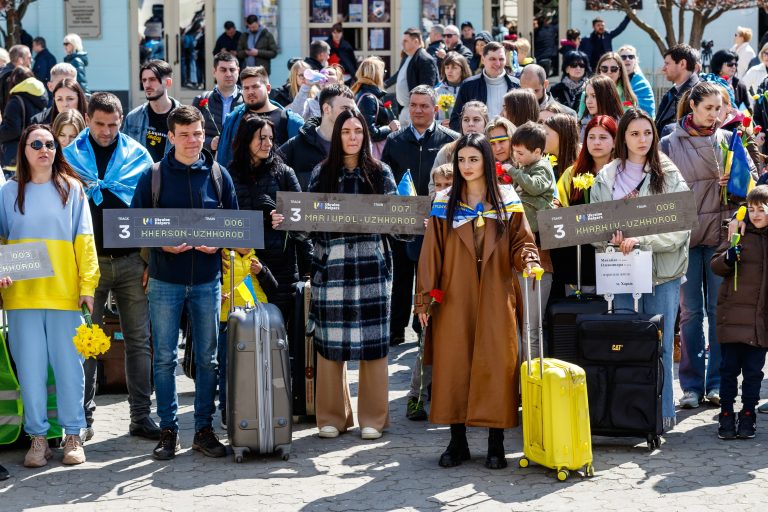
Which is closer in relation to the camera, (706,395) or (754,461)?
(754,461)

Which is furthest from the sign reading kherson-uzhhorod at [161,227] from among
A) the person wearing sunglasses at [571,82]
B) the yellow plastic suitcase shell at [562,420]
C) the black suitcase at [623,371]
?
the person wearing sunglasses at [571,82]

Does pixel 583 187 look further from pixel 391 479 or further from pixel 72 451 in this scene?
pixel 72 451

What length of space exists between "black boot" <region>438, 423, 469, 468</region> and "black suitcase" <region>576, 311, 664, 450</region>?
30.0 inches

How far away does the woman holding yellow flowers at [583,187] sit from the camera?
27.0 ft

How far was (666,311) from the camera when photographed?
789 cm

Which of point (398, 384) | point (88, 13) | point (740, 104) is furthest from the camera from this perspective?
point (88, 13)

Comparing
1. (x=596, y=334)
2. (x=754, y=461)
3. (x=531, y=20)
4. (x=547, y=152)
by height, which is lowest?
(x=754, y=461)

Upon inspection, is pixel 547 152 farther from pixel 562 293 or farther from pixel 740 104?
pixel 740 104

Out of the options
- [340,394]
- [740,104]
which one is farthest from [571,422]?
[740,104]

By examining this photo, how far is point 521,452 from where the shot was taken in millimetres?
7562

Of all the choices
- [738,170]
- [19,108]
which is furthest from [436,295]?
[19,108]

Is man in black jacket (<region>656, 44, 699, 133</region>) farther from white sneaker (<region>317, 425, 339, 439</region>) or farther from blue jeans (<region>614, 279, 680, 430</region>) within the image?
white sneaker (<region>317, 425, 339, 439</region>)

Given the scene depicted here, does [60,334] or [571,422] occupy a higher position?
[60,334]

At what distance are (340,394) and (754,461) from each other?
2439 millimetres
